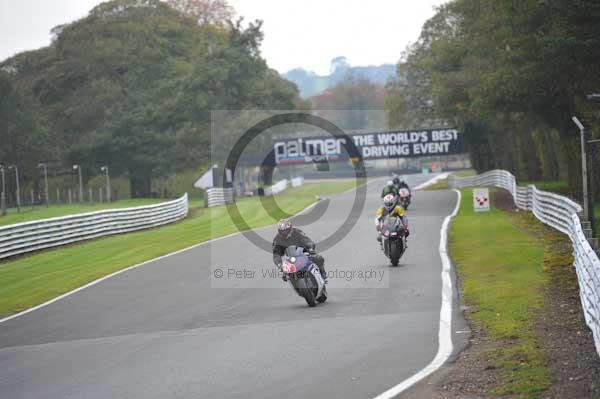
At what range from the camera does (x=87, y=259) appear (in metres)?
27.0

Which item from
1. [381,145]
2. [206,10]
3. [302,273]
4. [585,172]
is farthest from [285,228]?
[206,10]

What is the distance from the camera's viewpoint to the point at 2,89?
68.9m

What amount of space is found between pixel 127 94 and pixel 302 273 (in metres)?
66.9

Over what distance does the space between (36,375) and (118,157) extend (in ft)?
218

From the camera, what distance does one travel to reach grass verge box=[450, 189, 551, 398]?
30.8ft

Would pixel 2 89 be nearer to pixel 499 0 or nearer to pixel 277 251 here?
pixel 499 0

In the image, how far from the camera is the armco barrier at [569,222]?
988 cm

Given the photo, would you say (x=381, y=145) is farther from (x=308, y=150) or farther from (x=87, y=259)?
(x=87, y=259)

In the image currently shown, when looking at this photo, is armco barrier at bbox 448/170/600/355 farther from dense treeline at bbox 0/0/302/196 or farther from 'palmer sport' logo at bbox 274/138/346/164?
dense treeline at bbox 0/0/302/196

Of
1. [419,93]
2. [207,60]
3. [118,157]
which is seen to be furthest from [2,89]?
[419,93]

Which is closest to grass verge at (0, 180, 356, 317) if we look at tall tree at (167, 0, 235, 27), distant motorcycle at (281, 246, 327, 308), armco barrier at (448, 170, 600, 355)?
distant motorcycle at (281, 246, 327, 308)

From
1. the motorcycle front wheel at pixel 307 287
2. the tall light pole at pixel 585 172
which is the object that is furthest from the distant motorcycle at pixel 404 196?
the motorcycle front wheel at pixel 307 287

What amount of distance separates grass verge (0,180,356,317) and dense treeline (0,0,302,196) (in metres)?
31.0

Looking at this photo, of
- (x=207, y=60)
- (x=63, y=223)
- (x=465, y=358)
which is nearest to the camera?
(x=465, y=358)
